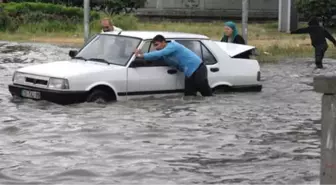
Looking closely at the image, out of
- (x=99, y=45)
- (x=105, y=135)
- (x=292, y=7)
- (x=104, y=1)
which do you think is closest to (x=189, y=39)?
(x=99, y=45)

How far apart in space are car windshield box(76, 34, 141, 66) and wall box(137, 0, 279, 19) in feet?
141

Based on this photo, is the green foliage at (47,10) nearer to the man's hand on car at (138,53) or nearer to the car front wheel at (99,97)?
the man's hand on car at (138,53)

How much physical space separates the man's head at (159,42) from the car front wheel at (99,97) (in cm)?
123

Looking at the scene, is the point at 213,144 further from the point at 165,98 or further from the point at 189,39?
the point at 189,39

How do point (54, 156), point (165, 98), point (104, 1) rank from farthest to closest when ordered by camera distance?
1. point (104, 1)
2. point (165, 98)
3. point (54, 156)

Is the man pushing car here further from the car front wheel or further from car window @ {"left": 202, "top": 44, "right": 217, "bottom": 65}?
the car front wheel

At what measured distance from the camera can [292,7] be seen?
43562 millimetres

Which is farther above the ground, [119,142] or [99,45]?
[99,45]

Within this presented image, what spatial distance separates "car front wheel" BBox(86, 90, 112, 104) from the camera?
12.2 m

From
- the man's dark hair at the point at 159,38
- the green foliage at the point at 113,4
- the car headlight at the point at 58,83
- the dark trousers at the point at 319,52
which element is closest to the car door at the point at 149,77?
the man's dark hair at the point at 159,38

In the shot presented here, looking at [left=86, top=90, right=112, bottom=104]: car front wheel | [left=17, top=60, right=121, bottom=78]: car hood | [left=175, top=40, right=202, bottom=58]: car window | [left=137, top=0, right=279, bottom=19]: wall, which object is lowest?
[left=137, top=0, right=279, bottom=19]: wall

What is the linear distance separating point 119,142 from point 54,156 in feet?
3.81

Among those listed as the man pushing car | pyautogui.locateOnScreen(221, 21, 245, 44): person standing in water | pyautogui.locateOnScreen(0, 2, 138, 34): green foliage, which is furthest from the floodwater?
pyautogui.locateOnScreen(0, 2, 138, 34): green foliage

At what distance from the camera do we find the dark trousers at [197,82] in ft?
43.3
